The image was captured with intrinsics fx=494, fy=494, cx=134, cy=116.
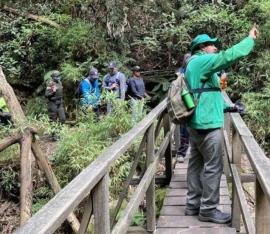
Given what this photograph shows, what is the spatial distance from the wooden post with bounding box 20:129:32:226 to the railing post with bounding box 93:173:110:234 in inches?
188

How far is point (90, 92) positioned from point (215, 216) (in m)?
7.69

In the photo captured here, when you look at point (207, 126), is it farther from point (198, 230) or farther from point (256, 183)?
point (256, 183)

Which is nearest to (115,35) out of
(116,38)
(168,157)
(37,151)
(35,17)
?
(116,38)

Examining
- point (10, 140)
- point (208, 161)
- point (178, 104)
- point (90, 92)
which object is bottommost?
point (10, 140)

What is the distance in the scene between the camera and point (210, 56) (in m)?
4.23

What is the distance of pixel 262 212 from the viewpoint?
2.60m

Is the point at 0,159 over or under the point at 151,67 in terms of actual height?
under

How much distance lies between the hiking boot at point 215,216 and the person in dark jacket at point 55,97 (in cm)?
784

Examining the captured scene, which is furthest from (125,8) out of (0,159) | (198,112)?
(198,112)

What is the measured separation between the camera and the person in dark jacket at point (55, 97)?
39.2 feet

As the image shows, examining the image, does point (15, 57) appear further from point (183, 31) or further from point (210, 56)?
point (210, 56)

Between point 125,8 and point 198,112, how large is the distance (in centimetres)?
1095

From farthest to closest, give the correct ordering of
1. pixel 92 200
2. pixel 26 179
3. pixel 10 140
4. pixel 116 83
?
pixel 116 83
pixel 10 140
pixel 26 179
pixel 92 200

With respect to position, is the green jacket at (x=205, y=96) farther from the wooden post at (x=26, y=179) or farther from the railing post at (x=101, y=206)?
the wooden post at (x=26, y=179)
